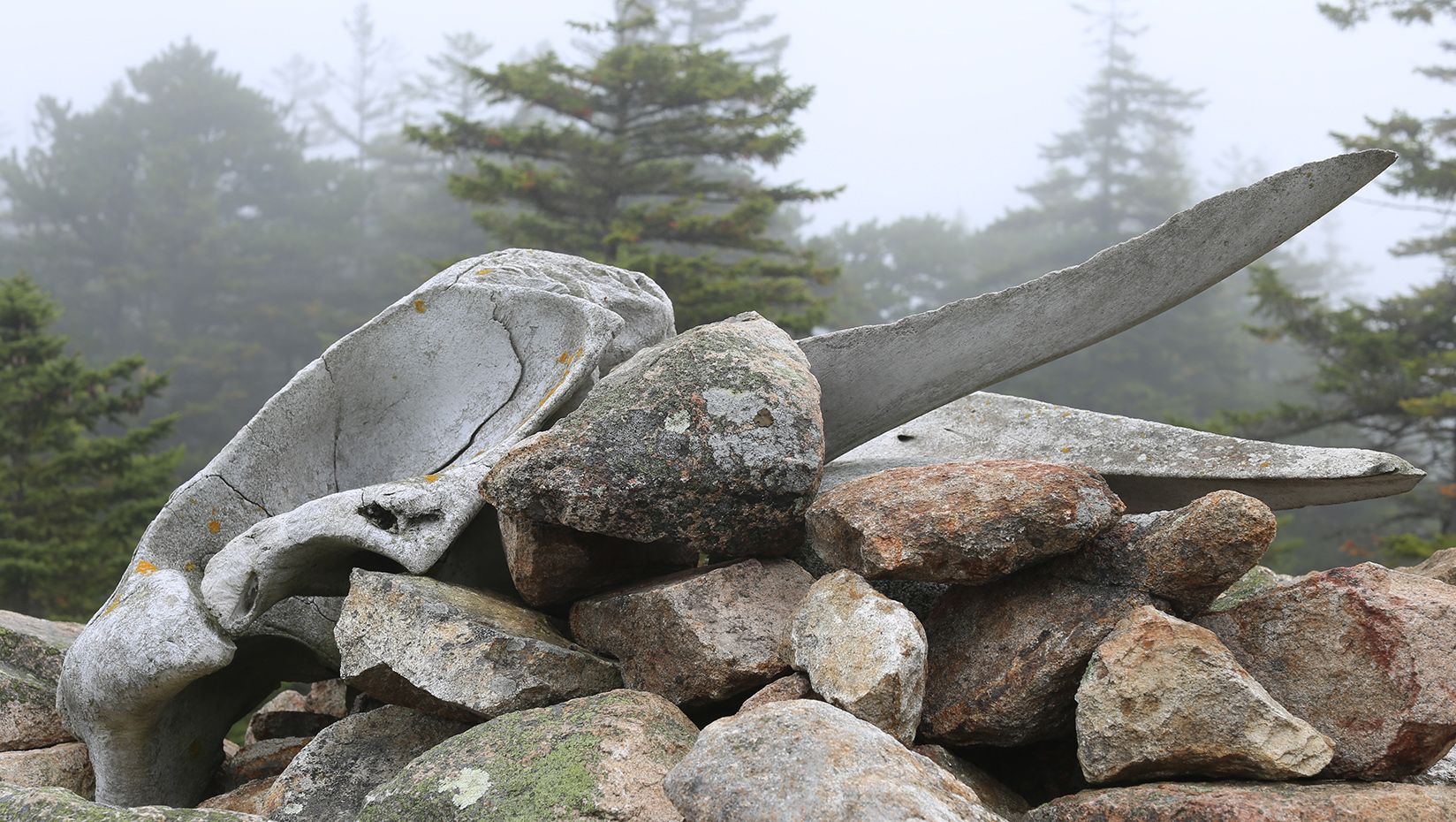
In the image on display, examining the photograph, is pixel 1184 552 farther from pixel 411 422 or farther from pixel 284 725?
pixel 284 725

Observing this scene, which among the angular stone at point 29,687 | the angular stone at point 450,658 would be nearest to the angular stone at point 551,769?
the angular stone at point 450,658

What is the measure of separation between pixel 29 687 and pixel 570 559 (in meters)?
2.15

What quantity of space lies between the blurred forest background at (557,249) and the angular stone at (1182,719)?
9.39 m

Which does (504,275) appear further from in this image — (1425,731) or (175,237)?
(175,237)

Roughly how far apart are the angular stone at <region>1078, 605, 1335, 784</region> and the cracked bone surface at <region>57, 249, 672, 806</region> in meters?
1.85

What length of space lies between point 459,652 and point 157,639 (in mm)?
992

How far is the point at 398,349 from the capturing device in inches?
140

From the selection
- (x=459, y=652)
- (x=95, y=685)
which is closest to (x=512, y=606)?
(x=459, y=652)

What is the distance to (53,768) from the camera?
306 centimetres

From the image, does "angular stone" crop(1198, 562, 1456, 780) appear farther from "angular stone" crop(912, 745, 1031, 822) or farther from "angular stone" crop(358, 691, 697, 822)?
"angular stone" crop(358, 691, 697, 822)

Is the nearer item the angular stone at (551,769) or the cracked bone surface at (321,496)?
the angular stone at (551,769)

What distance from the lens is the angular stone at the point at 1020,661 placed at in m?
Result: 2.26

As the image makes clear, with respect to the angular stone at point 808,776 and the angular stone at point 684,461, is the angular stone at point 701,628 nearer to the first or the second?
the angular stone at point 684,461

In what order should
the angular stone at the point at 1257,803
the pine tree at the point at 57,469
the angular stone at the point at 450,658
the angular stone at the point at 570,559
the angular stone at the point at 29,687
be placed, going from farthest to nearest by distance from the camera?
the pine tree at the point at 57,469, the angular stone at the point at 29,687, the angular stone at the point at 570,559, the angular stone at the point at 450,658, the angular stone at the point at 1257,803
